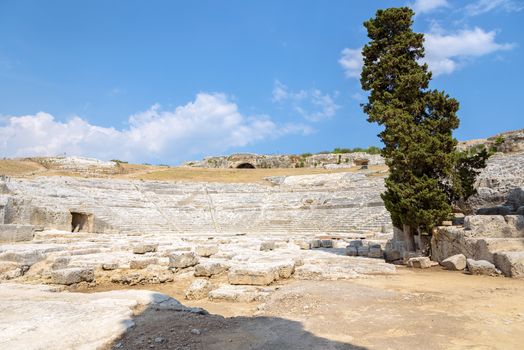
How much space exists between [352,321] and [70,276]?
24.4 feet

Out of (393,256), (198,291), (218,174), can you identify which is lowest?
(198,291)

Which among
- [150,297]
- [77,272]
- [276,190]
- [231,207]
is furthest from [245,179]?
[150,297]

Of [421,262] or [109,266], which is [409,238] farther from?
[109,266]

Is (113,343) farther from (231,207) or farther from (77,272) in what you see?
(231,207)

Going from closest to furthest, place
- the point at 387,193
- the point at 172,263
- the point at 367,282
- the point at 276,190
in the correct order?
the point at 367,282
the point at 172,263
the point at 387,193
the point at 276,190

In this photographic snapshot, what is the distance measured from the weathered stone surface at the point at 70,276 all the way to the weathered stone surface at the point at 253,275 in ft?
12.8

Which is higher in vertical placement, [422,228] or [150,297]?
[422,228]

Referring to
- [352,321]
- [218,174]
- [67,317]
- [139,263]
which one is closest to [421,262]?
[352,321]

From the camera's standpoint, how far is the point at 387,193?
45.1 feet

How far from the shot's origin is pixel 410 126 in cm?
1283

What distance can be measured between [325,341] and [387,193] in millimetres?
10031

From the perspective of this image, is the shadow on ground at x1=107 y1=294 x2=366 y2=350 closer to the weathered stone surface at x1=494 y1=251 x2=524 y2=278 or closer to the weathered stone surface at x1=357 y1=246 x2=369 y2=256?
the weathered stone surface at x1=494 y1=251 x2=524 y2=278

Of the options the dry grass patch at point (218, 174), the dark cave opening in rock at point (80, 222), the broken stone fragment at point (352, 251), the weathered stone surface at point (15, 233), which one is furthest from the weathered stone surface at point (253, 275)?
the dry grass patch at point (218, 174)

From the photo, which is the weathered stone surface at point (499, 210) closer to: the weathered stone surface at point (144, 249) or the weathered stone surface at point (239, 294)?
the weathered stone surface at point (239, 294)
